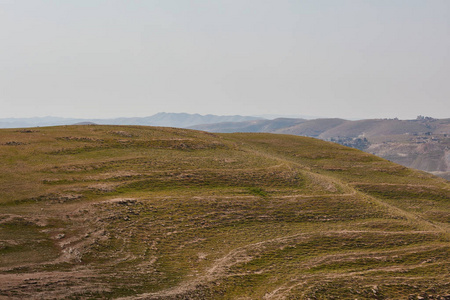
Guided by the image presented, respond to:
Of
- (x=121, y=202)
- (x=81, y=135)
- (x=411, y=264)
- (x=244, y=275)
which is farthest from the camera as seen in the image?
(x=81, y=135)

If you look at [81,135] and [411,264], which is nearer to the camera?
[411,264]

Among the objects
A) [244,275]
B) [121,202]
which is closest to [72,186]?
[121,202]

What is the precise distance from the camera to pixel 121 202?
44.2m

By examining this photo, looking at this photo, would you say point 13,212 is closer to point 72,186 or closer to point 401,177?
point 72,186

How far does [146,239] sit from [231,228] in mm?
11361

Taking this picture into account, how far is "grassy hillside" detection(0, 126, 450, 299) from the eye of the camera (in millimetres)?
28328

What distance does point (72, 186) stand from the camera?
48.3 m

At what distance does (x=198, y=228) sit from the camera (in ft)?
133

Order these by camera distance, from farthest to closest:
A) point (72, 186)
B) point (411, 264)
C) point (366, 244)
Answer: point (72, 186)
point (366, 244)
point (411, 264)

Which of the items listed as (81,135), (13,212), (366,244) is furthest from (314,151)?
(13,212)

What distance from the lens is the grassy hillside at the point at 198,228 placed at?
2833cm

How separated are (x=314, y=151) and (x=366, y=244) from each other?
62539 mm

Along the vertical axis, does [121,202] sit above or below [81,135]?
below

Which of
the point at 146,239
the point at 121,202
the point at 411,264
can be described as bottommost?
the point at 411,264
